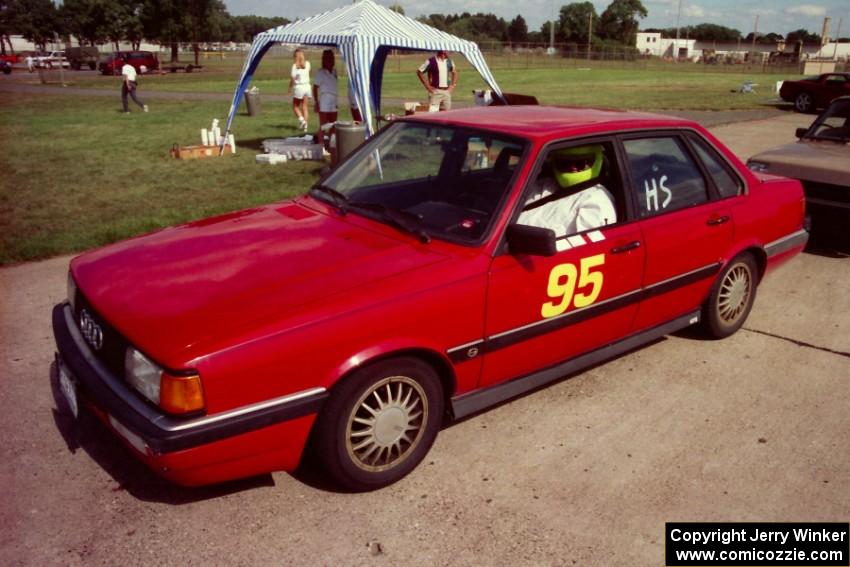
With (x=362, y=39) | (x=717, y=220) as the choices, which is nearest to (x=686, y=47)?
A: (x=362, y=39)

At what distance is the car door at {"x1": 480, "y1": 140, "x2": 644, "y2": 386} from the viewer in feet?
10.4

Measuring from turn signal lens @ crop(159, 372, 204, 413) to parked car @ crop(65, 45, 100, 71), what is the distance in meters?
51.9

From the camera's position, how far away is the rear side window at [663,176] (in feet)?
12.4

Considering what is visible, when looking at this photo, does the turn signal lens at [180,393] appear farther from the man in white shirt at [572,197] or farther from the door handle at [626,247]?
Answer: the door handle at [626,247]

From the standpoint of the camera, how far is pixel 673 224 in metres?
3.87

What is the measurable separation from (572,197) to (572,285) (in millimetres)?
554

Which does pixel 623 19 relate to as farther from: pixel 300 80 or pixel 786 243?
pixel 786 243

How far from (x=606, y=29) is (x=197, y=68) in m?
81.5

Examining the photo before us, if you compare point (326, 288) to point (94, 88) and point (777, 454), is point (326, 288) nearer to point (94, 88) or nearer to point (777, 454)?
point (777, 454)

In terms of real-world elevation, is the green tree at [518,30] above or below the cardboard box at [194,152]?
above

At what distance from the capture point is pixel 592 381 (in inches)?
160

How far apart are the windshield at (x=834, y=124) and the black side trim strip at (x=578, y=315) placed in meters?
4.17

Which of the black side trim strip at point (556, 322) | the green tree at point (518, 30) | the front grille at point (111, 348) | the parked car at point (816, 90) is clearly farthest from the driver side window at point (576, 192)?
the green tree at point (518, 30)

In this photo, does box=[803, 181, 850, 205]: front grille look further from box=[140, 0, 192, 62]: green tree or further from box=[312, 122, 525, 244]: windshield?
box=[140, 0, 192, 62]: green tree
